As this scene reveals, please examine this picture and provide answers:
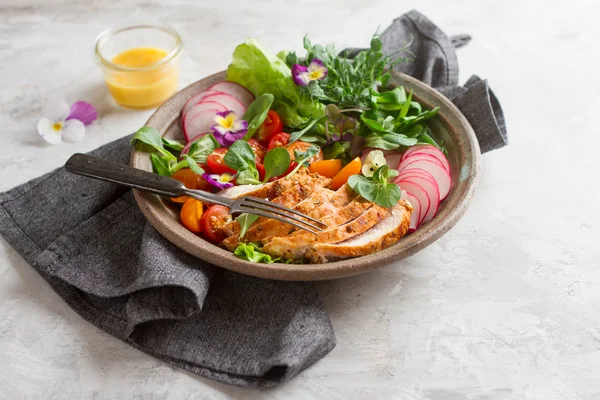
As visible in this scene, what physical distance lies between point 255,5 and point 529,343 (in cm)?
292

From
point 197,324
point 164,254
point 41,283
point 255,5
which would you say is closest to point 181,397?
point 197,324

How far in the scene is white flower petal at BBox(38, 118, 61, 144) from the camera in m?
3.52

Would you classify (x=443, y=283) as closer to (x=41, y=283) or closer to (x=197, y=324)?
(x=197, y=324)

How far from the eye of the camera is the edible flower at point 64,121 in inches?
139

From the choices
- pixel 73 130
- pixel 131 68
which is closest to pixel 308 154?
pixel 131 68

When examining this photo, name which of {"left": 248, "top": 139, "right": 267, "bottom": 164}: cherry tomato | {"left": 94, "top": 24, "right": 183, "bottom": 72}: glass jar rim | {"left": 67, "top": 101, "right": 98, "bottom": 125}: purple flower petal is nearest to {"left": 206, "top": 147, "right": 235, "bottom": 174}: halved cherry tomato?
{"left": 248, "top": 139, "right": 267, "bottom": 164}: cherry tomato

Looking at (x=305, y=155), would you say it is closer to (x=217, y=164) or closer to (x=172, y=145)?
(x=217, y=164)

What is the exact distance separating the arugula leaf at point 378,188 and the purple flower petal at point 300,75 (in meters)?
0.65

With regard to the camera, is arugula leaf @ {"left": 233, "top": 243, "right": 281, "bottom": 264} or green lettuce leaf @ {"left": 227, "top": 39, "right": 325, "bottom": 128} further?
green lettuce leaf @ {"left": 227, "top": 39, "right": 325, "bottom": 128}

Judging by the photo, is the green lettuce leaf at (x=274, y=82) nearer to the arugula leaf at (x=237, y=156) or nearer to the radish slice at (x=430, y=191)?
the arugula leaf at (x=237, y=156)

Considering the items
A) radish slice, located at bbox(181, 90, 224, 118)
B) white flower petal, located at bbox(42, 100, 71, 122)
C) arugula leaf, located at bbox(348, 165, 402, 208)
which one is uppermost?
arugula leaf, located at bbox(348, 165, 402, 208)

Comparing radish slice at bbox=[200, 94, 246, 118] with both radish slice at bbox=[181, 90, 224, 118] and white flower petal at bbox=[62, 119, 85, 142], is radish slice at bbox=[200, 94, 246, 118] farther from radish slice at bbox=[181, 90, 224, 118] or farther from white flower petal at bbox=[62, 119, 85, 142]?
white flower petal at bbox=[62, 119, 85, 142]

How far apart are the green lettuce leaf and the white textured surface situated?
71 centimetres

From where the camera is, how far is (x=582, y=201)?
3.15m
